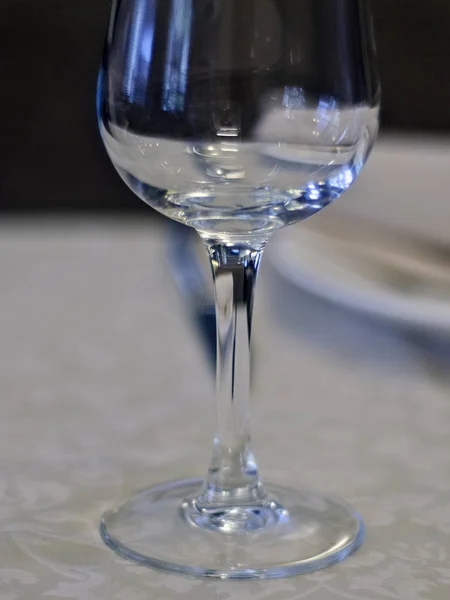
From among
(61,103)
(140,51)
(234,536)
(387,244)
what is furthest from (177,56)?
(61,103)

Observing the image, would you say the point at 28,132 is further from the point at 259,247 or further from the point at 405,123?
the point at 259,247

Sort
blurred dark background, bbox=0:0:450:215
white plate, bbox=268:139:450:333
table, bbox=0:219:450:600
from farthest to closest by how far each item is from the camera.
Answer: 1. blurred dark background, bbox=0:0:450:215
2. white plate, bbox=268:139:450:333
3. table, bbox=0:219:450:600

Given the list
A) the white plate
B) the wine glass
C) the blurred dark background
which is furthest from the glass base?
the blurred dark background

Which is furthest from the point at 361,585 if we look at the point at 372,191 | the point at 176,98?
the point at 372,191

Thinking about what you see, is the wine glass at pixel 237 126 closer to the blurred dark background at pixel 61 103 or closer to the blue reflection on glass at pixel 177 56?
the blue reflection on glass at pixel 177 56

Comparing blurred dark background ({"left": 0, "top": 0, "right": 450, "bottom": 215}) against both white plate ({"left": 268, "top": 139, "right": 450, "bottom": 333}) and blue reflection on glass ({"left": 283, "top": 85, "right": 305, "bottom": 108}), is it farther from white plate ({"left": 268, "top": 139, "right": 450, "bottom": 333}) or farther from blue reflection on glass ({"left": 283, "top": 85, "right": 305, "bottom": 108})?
blue reflection on glass ({"left": 283, "top": 85, "right": 305, "bottom": 108})

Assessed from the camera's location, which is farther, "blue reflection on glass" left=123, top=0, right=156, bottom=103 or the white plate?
the white plate

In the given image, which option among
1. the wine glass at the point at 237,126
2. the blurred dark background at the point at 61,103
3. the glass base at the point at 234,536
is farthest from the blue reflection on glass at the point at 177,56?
the blurred dark background at the point at 61,103
